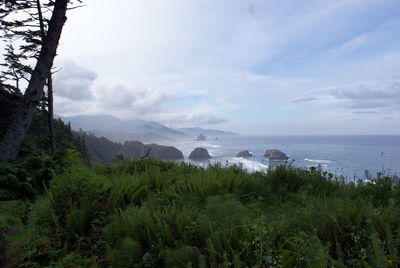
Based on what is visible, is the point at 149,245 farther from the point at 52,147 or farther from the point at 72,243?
the point at 52,147

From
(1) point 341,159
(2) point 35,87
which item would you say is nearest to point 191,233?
(2) point 35,87

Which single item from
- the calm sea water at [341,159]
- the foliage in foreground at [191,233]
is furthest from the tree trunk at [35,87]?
the calm sea water at [341,159]

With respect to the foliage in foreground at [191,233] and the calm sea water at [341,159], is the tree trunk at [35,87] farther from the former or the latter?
the calm sea water at [341,159]

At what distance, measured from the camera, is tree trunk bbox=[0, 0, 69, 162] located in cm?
678

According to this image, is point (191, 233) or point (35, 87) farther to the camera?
point (35, 87)

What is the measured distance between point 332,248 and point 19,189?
6429mm

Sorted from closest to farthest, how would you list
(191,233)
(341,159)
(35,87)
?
(191,233) < (35,87) < (341,159)

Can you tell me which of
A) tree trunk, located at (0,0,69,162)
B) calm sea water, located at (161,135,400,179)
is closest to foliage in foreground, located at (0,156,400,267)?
calm sea water, located at (161,135,400,179)

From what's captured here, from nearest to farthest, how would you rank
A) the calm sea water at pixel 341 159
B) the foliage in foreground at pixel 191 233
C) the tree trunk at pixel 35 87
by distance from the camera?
1. the foliage in foreground at pixel 191 233
2. the calm sea water at pixel 341 159
3. the tree trunk at pixel 35 87

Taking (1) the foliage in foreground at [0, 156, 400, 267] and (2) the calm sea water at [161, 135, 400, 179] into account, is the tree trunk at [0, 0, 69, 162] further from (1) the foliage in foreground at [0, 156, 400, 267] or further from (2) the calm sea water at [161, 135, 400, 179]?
(2) the calm sea water at [161, 135, 400, 179]

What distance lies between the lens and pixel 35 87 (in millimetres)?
6949

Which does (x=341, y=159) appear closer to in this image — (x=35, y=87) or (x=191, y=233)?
(x=191, y=233)

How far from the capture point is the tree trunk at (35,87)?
267 inches

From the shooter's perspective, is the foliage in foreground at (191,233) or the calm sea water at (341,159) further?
the calm sea water at (341,159)
